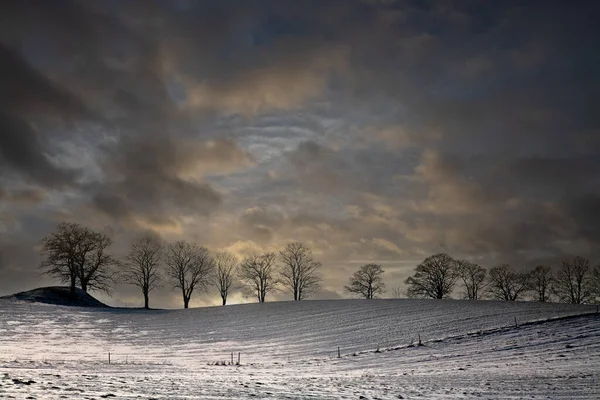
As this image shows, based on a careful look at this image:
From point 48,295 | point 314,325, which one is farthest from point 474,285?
point 48,295

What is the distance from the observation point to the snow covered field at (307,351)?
638 inches

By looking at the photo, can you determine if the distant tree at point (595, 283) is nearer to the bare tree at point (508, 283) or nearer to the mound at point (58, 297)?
the bare tree at point (508, 283)

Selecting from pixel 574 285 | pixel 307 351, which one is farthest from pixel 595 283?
pixel 307 351

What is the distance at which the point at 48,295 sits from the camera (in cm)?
7894

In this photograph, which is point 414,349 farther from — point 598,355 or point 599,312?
point 599,312

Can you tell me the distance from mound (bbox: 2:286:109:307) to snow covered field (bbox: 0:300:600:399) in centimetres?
708

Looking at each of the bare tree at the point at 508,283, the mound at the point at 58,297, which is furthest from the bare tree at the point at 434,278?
the mound at the point at 58,297

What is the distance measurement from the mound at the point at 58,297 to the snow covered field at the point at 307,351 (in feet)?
23.2

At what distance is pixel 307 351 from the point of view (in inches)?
1558

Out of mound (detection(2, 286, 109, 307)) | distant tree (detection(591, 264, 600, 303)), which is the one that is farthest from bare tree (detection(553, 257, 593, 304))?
mound (detection(2, 286, 109, 307))

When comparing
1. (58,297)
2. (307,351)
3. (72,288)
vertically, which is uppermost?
(72,288)

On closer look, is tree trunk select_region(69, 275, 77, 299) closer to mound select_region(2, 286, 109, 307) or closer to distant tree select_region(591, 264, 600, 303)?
mound select_region(2, 286, 109, 307)

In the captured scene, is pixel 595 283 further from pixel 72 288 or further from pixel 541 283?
pixel 72 288

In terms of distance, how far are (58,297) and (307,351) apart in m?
57.0
